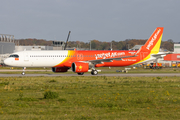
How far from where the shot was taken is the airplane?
40.2 m

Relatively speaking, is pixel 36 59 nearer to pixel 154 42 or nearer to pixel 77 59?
pixel 77 59

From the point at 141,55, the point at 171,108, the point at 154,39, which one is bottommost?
the point at 171,108

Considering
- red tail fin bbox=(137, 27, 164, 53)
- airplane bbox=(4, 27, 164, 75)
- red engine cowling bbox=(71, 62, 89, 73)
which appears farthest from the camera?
red tail fin bbox=(137, 27, 164, 53)

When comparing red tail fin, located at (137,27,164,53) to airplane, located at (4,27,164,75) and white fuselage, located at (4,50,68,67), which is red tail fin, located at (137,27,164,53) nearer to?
airplane, located at (4,27,164,75)

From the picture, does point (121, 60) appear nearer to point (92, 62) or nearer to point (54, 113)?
point (92, 62)

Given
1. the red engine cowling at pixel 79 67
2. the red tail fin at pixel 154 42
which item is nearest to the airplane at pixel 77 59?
the red engine cowling at pixel 79 67

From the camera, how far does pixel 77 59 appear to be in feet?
138

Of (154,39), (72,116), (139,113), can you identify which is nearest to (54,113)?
(72,116)

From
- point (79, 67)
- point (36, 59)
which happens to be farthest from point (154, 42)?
point (36, 59)

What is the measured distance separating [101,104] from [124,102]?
1.77 meters

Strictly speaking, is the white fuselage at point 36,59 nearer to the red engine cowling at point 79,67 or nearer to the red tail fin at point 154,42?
the red engine cowling at point 79,67

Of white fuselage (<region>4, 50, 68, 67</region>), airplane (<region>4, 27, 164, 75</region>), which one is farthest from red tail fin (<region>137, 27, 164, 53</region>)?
white fuselage (<region>4, 50, 68, 67</region>)

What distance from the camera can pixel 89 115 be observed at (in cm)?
1127

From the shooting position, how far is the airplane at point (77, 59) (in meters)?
40.2
